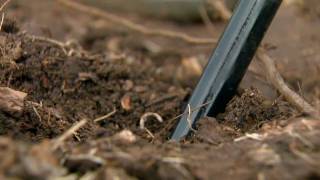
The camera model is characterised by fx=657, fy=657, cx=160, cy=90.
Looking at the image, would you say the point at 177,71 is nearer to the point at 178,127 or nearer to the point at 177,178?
the point at 178,127

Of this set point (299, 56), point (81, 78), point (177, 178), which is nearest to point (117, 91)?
point (81, 78)

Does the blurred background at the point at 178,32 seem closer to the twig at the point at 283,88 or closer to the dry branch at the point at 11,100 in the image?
the twig at the point at 283,88

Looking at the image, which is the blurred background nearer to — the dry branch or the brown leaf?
the brown leaf

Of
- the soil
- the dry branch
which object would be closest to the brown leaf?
the soil

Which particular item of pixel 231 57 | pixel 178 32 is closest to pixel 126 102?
pixel 231 57

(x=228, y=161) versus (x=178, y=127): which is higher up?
(x=228, y=161)

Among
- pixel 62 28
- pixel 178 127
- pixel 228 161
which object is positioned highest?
pixel 228 161

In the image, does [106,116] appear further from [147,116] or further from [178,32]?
[178,32]
